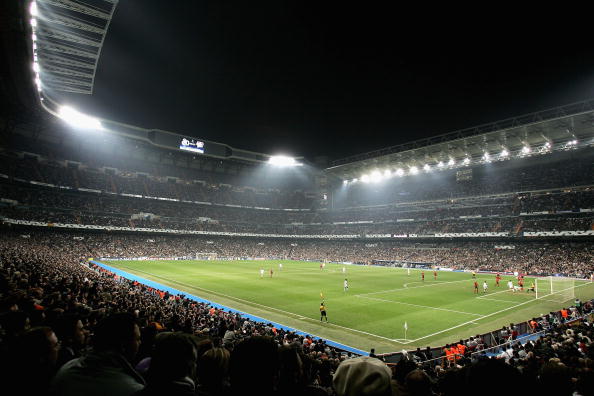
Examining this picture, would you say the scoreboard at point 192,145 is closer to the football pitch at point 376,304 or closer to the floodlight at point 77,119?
the floodlight at point 77,119

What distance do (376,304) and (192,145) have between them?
221 feet

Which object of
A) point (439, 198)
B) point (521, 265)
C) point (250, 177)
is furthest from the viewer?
point (250, 177)

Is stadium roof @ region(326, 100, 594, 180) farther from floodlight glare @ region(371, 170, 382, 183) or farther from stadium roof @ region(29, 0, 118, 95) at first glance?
stadium roof @ region(29, 0, 118, 95)

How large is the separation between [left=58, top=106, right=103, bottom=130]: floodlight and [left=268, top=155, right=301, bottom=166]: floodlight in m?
44.4

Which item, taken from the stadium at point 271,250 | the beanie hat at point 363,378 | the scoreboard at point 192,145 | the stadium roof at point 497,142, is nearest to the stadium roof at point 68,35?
the stadium at point 271,250

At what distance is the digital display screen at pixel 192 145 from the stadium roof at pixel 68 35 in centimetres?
4119

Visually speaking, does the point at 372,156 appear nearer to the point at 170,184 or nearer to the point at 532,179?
the point at 532,179

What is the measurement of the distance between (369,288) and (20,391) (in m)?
32.3

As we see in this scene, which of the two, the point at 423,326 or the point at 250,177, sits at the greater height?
the point at 250,177

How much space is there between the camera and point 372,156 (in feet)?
244

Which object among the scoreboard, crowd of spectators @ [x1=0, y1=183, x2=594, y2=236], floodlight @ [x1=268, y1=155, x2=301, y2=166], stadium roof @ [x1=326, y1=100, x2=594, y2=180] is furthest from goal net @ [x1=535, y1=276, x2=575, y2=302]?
floodlight @ [x1=268, y1=155, x2=301, y2=166]

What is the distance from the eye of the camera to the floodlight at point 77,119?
58.2 metres

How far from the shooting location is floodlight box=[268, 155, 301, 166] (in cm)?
9688

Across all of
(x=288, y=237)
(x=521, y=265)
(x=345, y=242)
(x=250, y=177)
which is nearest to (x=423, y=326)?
(x=521, y=265)
